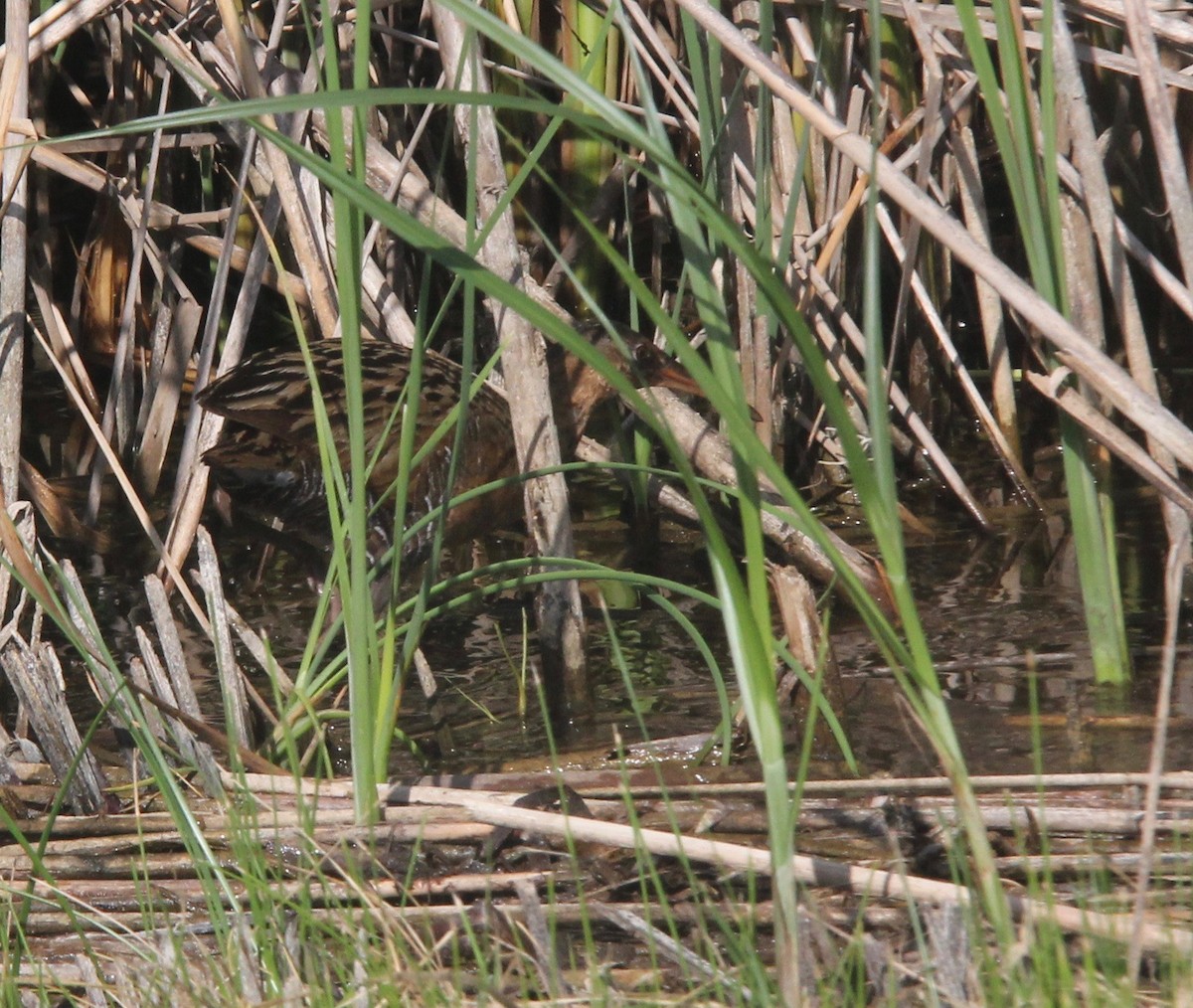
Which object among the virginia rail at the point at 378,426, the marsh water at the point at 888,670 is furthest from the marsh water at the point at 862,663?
the virginia rail at the point at 378,426

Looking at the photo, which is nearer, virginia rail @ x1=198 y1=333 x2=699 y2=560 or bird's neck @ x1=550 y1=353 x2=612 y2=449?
virginia rail @ x1=198 y1=333 x2=699 y2=560

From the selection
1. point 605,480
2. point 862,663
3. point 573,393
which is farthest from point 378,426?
point 862,663

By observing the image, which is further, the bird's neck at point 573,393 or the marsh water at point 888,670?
the bird's neck at point 573,393

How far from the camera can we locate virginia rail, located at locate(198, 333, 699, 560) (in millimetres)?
3213

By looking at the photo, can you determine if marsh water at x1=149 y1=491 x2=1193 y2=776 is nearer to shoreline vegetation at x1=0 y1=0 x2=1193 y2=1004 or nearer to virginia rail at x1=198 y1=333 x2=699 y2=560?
shoreline vegetation at x1=0 y1=0 x2=1193 y2=1004

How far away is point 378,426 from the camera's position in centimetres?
353

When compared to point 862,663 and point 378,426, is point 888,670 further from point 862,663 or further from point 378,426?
point 378,426

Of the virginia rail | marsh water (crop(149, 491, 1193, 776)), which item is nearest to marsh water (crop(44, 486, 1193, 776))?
marsh water (crop(149, 491, 1193, 776))

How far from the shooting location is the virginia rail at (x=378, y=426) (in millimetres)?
3213

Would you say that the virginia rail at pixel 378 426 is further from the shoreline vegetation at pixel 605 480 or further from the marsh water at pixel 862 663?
the marsh water at pixel 862 663

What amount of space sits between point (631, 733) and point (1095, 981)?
4.76 ft

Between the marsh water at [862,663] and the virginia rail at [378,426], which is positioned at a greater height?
the virginia rail at [378,426]

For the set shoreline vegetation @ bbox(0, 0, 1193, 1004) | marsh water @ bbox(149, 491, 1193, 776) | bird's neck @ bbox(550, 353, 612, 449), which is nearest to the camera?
shoreline vegetation @ bbox(0, 0, 1193, 1004)

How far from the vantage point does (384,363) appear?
3.37m
